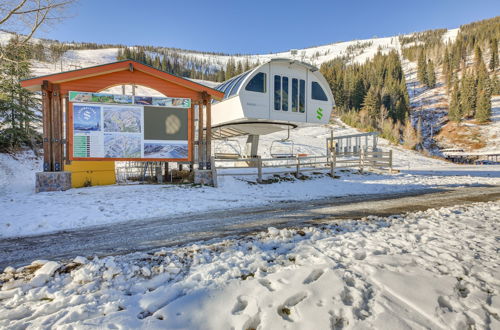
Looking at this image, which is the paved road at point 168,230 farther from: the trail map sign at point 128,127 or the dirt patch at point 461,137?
the dirt patch at point 461,137

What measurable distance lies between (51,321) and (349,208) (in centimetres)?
667

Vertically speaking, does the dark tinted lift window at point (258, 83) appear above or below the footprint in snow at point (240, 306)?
above

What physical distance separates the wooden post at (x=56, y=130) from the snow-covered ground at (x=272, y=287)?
787 cm

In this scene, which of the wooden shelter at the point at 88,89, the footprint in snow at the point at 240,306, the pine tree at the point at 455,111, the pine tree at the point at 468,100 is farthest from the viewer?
the pine tree at the point at 468,100

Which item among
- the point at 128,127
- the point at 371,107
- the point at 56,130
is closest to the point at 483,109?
the point at 371,107

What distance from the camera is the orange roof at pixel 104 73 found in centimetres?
932

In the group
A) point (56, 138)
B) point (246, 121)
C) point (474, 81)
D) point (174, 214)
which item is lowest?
point (174, 214)

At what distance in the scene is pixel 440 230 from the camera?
462 cm

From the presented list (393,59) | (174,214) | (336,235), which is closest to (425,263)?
(336,235)

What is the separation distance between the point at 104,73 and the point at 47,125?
118 inches

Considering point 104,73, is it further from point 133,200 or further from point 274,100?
point 274,100

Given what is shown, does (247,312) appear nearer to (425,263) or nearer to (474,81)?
(425,263)

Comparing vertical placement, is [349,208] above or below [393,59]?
below

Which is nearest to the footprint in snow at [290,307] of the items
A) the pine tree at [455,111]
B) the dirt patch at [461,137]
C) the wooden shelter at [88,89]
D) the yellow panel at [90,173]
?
the wooden shelter at [88,89]
